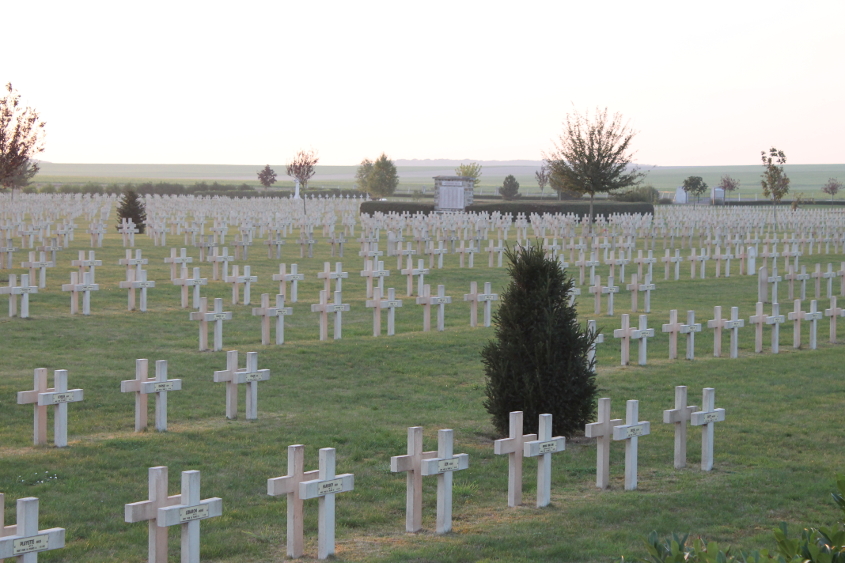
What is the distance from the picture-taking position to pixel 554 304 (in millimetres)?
8320

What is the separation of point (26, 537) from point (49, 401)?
3.38m

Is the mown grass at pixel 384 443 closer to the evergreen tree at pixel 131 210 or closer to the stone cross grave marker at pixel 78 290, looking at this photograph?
the stone cross grave marker at pixel 78 290

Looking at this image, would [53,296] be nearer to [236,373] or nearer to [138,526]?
[236,373]

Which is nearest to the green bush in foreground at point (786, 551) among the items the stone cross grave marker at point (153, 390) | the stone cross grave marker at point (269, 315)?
the stone cross grave marker at point (153, 390)

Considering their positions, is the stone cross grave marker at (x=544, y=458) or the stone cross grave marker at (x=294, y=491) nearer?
the stone cross grave marker at (x=294, y=491)

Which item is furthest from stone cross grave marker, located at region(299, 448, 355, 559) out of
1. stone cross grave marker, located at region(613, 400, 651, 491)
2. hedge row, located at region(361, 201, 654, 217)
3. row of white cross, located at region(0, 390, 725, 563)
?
hedge row, located at region(361, 201, 654, 217)

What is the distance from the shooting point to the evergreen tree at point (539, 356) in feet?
26.8

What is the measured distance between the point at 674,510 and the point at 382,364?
5.71 meters

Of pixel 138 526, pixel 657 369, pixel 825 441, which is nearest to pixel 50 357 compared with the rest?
pixel 138 526

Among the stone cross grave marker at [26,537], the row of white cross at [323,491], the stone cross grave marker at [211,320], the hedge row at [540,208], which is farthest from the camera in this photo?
the hedge row at [540,208]

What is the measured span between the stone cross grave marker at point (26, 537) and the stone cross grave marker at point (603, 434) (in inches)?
149

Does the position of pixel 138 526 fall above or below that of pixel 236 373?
below

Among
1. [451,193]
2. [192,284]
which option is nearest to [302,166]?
[451,193]

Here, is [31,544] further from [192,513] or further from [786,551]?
[786,551]
